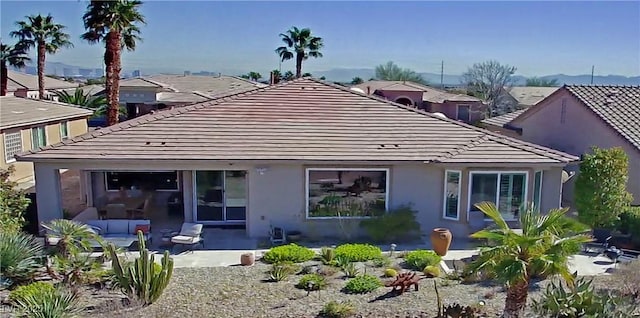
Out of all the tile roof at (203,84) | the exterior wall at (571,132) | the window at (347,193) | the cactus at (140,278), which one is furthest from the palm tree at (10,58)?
the exterior wall at (571,132)

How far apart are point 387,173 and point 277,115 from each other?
510 cm

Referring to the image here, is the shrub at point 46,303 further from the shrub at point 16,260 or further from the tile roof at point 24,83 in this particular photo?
the tile roof at point 24,83

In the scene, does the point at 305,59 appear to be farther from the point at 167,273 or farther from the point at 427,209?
the point at 167,273

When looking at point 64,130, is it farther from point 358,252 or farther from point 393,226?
point 358,252

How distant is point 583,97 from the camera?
2341 centimetres

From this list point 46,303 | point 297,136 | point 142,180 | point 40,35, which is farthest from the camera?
point 40,35

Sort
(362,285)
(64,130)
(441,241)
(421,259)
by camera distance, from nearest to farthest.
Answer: (362,285)
(421,259)
(441,241)
(64,130)

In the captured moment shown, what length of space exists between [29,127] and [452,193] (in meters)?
23.5

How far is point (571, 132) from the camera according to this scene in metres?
23.8

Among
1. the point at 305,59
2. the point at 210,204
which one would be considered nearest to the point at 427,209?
the point at 210,204

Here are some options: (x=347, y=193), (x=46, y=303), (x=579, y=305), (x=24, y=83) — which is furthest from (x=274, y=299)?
(x=24, y=83)

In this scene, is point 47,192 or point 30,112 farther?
point 30,112

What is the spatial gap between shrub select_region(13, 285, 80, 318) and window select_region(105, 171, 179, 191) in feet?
35.4

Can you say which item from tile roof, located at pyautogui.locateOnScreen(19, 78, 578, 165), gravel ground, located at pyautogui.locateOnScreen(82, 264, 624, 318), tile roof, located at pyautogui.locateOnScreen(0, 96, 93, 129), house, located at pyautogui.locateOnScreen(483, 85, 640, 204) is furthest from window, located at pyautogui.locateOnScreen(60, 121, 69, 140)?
house, located at pyautogui.locateOnScreen(483, 85, 640, 204)
